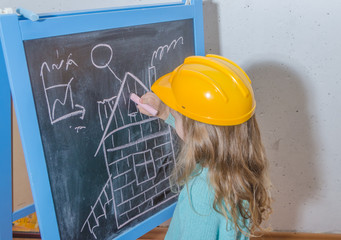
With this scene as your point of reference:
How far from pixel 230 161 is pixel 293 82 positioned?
28.0 inches

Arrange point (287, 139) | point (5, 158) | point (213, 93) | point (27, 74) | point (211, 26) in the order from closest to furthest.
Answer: point (27, 74) < point (213, 93) < point (5, 158) < point (211, 26) < point (287, 139)

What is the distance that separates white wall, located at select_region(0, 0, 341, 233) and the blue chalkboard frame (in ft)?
1.67

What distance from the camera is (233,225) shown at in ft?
2.91

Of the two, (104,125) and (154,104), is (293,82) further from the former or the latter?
(104,125)

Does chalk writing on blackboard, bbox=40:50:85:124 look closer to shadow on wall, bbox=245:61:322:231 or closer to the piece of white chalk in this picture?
the piece of white chalk

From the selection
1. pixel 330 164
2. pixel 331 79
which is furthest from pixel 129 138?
pixel 330 164

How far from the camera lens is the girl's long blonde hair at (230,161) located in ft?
2.85

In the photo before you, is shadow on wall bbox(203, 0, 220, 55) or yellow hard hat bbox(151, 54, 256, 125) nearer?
yellow hard hat bbox(151, 54, 256, 125)

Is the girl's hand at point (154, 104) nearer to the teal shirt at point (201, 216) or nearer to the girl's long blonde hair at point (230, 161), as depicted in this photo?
the girl's long blonde hair at point (230, 161)

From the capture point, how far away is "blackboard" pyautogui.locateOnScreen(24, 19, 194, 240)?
0.76 m

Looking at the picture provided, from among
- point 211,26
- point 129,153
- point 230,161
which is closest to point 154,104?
point 129,153

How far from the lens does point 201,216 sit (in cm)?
86

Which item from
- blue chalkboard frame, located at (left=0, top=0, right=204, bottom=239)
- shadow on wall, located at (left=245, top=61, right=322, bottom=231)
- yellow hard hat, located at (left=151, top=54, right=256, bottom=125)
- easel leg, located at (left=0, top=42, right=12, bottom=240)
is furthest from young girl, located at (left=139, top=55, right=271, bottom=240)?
shadow on wall, located at (left=245, top=61, right=322, bottom=231)

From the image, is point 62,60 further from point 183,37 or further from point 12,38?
point 183,37
